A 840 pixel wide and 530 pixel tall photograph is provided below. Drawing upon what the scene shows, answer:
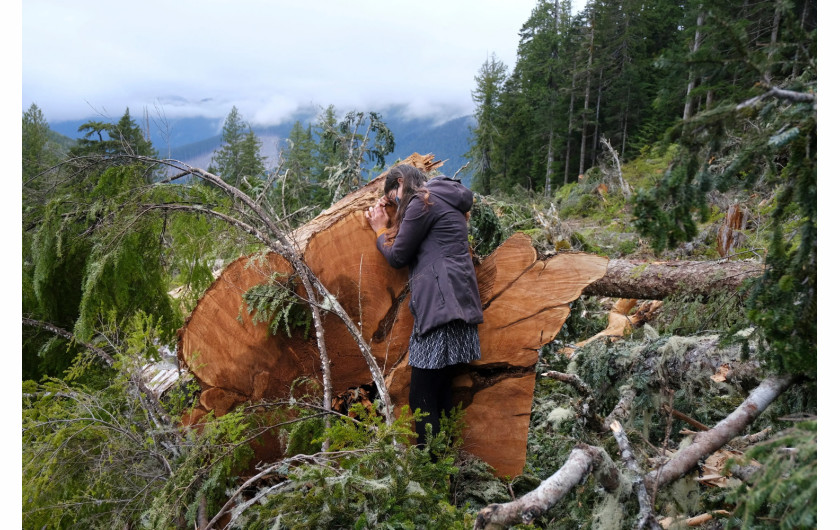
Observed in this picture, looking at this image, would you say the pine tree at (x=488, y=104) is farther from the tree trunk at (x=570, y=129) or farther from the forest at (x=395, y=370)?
the forest at (x=395, y=370)

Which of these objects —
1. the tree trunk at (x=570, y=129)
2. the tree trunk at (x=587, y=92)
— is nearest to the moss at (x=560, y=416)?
the tree trunk at (x=587, y=92)

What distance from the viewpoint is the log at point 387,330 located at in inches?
124

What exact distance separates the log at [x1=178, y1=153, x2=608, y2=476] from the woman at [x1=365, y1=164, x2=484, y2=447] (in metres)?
0.26

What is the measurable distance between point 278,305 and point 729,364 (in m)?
2.85

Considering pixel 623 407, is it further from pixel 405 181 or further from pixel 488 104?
pixel 488 104

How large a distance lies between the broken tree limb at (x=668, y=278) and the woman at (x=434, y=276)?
5.71 feet

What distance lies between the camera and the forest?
1.61 meters

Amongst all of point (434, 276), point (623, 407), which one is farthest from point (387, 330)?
point (623, 407)

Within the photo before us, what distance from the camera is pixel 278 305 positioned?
123 inches

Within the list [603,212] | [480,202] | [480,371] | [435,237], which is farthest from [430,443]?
[603,212]

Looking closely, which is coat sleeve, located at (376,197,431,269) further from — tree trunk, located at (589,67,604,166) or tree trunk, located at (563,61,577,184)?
tree trunk, located at (563,61,577,184)

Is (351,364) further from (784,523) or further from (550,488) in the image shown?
(784,523)

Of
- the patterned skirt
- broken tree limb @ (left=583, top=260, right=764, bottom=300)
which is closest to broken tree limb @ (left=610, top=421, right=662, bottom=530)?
the patterned skirt

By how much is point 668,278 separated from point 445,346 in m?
2.81
